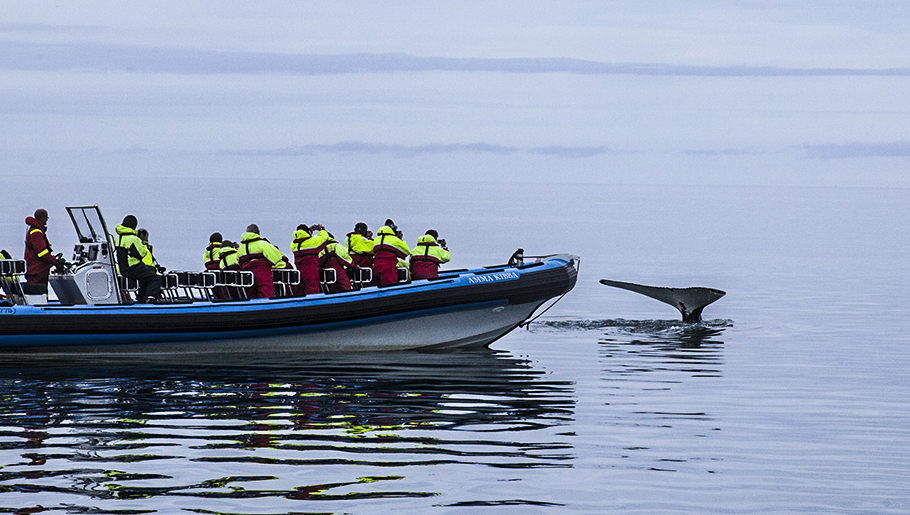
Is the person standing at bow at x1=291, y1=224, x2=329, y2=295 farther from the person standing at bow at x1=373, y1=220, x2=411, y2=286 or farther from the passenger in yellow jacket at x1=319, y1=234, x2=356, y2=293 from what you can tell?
the person standing at bow at x1=373, y1=220, x2=411, y2=286

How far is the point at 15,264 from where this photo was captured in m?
15.5

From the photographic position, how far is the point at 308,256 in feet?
57.3

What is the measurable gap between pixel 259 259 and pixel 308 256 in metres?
0.81

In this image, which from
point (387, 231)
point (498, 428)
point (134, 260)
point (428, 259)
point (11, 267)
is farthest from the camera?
point (428, 259)

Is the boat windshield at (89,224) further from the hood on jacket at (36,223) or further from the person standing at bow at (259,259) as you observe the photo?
the person standing at bow at (259,259)

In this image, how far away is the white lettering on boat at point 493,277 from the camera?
1734cm

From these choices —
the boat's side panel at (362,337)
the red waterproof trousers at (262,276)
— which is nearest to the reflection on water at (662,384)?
the boat's side panel at (362,337)

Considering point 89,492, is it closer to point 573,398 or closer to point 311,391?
point 311,391

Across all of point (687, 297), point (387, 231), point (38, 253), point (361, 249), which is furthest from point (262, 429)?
point (687, 297)

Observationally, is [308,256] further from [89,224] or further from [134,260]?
[89,224]

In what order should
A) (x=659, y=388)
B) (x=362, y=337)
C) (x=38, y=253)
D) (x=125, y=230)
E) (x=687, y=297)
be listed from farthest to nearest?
1. (x=687, y=297)
2. (x=362, y=337)
3. (x=125, y=230)
4. (x=38, y=253)
5. (x=659, y=388)

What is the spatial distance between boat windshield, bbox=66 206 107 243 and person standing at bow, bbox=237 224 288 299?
1918 mm

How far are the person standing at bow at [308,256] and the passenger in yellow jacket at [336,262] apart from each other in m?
0.12

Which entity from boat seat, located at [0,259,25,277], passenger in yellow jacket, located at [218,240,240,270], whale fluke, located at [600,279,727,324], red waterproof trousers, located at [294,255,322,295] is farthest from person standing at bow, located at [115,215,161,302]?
whale fluke, located at [600,279,727,324]
